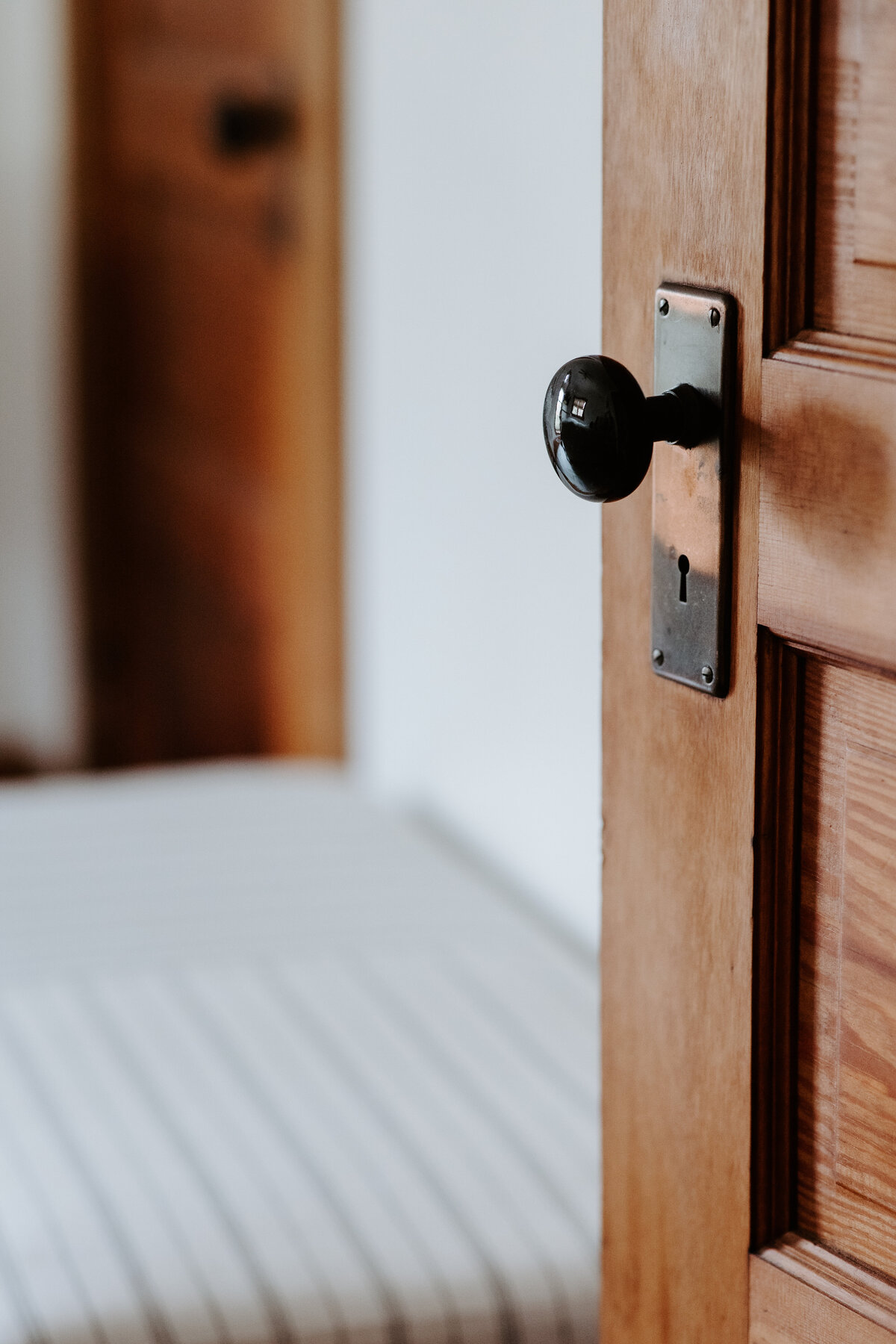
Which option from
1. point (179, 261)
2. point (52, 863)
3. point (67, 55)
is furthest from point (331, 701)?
point (67, 55)

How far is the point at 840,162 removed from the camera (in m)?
0.56

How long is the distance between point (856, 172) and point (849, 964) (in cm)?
27

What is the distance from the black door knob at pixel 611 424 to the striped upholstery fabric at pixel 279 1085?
0.53 meters

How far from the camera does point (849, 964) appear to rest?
2.00 ft

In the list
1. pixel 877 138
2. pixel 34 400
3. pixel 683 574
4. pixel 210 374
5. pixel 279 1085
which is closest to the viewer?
pixel 877 138

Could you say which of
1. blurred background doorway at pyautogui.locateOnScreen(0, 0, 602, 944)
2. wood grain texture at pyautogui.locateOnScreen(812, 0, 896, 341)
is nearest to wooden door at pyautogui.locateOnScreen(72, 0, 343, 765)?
blurred background doorway at pyautogui.locateOnScreen(0, 0, 602, 944)

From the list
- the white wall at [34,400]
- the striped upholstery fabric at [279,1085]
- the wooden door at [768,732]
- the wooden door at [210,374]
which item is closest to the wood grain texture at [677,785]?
the wooden door at [768,732]

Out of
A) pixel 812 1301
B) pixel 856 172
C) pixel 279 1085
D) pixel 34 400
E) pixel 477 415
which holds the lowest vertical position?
pixel 279 1085

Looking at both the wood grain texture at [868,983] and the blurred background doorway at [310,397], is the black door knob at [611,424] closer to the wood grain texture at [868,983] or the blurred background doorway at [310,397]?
the wood grain texture at [868,983]

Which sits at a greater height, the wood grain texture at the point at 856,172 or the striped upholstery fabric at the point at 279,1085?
the wood grain texture at the point at 856,172

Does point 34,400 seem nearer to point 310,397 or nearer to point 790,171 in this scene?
point 310,397

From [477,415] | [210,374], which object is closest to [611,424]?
[477,415]

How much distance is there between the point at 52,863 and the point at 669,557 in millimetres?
969

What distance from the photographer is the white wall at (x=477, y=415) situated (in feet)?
4.36
